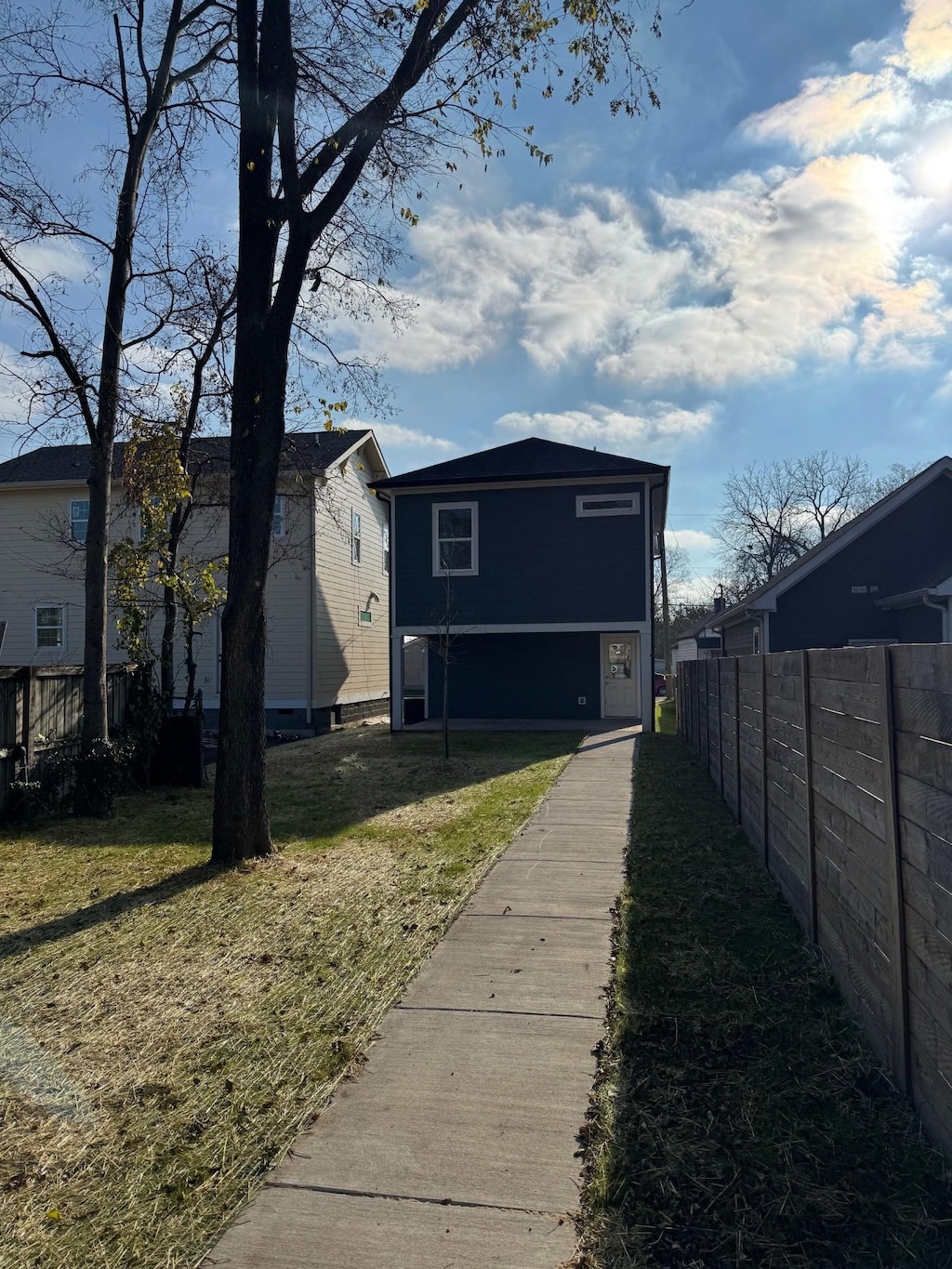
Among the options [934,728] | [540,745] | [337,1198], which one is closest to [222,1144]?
[337,1198]

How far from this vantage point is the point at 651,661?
16.5 meters

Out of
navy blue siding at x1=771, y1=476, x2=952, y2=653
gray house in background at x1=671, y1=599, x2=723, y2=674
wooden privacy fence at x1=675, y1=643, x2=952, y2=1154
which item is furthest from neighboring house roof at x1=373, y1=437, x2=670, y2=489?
wooden privacy fence at x1=675, y1=643, x2=952, y2=1154

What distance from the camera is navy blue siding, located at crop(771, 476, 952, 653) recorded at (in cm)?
1728

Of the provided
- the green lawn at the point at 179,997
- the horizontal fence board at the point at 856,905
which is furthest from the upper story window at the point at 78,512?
the horizontal fence board at the point at 856,905

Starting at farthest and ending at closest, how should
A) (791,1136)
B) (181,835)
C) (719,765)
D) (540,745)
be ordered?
(540,745) < (719,765) < (181,835) < (791,1136)

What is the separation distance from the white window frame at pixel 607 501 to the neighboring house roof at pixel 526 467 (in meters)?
0.49

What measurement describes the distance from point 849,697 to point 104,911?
4.87 meters

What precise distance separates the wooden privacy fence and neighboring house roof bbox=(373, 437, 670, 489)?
11.3 m

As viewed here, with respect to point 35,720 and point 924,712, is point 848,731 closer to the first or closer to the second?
point 924,712

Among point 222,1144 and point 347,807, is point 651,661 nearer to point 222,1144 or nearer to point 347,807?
point 347,807

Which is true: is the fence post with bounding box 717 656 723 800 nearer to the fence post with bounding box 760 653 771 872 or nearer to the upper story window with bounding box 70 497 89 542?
the fence post with bounding box 760 653 771 872

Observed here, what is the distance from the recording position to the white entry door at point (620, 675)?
18.4 meters

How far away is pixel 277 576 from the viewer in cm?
1805

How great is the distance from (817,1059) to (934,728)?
5.27 feet
